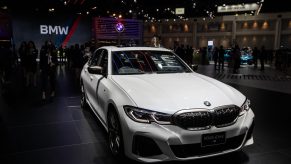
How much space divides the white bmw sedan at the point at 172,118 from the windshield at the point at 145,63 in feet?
1.14

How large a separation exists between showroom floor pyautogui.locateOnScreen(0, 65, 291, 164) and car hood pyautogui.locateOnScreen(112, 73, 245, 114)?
37.0 inches

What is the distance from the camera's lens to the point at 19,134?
4805 mm

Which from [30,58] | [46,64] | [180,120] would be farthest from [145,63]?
[30,58]

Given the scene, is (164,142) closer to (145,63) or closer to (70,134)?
(145,63)

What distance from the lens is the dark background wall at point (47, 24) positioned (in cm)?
2244

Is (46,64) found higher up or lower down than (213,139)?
higher up

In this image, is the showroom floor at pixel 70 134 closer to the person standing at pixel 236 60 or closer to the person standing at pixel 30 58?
the person standing at pixel 30 58

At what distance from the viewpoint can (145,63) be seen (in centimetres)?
470

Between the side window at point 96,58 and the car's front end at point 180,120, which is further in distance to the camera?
the side window at point 96,58

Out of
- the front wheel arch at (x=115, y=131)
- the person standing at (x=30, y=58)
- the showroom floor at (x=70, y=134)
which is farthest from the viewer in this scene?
the person standing at (x=30, y=58)

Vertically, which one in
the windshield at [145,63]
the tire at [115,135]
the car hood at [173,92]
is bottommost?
the tire at [115,135]

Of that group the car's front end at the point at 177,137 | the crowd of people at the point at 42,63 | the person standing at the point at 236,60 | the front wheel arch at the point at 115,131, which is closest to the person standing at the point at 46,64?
the crowd of people at the point at 42,63

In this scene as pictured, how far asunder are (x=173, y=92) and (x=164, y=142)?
0.75 meters

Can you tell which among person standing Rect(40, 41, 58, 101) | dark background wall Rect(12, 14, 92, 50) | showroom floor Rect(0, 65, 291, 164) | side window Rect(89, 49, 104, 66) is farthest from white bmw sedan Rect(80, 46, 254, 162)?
dark background wall Rect(12, 14, 92, 50)
